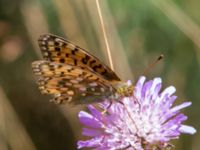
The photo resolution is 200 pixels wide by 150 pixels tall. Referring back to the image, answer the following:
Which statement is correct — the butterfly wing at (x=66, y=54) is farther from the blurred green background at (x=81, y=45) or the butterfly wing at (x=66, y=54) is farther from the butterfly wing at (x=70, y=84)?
the blurred green background at (x=81, y=45)

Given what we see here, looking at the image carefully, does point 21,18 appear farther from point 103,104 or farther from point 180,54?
point 103,104

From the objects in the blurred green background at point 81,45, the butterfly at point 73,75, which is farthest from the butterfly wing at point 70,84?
the blurred green background at point 81,45

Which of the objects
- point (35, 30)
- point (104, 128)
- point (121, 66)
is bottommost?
point (104, 128)

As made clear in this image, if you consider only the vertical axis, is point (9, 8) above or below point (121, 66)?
above

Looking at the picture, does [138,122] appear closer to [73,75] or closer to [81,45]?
Answer: [73,75]

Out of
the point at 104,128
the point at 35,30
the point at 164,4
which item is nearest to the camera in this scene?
the point at 104,128

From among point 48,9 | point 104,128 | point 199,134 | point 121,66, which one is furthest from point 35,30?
point 104,128

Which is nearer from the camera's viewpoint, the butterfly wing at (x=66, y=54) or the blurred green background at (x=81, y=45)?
the butterfly wing at (x=66, y=54)
